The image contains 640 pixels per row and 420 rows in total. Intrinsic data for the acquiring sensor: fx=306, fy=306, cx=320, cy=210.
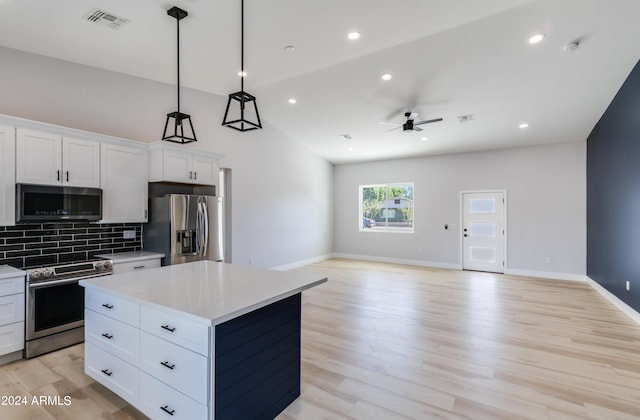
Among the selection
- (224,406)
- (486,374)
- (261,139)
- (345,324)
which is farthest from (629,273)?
(261,139)

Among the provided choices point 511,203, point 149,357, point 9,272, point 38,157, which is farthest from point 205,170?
point 511,203

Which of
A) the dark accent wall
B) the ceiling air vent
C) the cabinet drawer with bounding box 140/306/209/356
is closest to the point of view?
the cabinet drawer with bounding box 140/306/209/356

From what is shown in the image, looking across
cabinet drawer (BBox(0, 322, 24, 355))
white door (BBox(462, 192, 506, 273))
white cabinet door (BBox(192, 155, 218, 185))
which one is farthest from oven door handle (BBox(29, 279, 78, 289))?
white door (BBox(462, 192, 506, 273))

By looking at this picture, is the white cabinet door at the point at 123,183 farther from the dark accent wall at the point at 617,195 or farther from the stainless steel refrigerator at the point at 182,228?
the dark accent wall at the point at 617,195

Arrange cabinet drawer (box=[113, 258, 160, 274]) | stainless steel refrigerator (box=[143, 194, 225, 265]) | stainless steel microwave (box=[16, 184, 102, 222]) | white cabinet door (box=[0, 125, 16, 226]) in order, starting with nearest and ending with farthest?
white cabinet door (box=[0, 125, 16, 226]) → stainless steel microwave (box=[16, 184, 102, 222]) → cabinet drawer (box=[113, 258, 160, 274]) → stainless steel refrigerator (box=[143, 194, 225, 265])

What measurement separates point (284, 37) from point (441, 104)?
289 centimetres

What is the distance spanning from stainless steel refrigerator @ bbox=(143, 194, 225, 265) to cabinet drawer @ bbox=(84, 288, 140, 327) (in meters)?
1.62

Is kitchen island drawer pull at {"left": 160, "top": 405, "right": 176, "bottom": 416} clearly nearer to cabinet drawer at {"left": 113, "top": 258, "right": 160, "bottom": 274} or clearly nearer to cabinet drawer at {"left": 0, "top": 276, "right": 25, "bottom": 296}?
A: cabinet drawer at {"left": 0, "top": 276, "right": 25, "bottom": 296}

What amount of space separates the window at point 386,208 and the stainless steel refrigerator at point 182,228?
508 cm

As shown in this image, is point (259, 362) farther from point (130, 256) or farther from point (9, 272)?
point (130, 256)

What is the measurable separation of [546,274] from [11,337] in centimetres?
828

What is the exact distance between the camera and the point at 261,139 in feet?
20.9

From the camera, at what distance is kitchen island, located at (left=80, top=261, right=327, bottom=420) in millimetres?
1623

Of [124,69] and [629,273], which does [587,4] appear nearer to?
[629,273]
